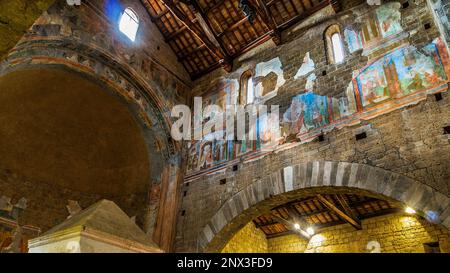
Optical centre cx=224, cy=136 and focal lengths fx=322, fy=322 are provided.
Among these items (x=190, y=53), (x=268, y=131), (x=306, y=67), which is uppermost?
(x=190, y=53)

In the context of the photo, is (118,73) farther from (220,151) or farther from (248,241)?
(248,241)

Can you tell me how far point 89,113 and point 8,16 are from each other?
8.53 meters

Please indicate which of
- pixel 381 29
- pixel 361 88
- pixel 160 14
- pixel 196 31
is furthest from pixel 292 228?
pixel 160 14

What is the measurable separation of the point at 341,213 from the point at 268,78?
205 inches

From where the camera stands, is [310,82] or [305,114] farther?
[310,82]

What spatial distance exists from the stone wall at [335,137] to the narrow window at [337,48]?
250 mm

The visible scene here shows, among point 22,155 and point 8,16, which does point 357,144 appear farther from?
point 22,155

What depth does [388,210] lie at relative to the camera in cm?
1118

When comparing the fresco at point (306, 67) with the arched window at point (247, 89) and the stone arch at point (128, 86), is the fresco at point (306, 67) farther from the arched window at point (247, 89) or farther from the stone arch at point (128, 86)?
the stone arch at point (128, 86)

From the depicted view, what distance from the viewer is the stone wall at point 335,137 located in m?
6.02

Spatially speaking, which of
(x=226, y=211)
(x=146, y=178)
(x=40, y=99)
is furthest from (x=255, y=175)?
(x=40, y=99)

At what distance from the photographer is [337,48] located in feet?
28.0

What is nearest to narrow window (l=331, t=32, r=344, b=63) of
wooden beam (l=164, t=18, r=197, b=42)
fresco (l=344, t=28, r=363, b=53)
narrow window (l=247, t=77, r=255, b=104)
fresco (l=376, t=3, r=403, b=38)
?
fresco (l=344, t=28, r=363, b=53)

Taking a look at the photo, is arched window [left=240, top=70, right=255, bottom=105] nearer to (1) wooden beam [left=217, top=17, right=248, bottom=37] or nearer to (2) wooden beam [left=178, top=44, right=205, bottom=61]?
(1) wooden beam [left=217, top=17, right=248, bottom=37]
